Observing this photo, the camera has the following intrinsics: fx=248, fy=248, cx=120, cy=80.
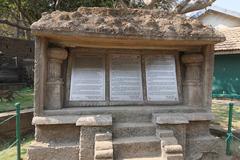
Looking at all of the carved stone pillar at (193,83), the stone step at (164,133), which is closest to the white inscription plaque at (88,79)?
the stone step at (164,133)

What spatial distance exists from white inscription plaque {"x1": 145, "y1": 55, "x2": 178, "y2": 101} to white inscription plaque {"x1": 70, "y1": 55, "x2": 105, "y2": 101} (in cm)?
83

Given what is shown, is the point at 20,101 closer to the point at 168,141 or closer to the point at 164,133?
the point at 164,133

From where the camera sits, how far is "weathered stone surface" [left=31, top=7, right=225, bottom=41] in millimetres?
3586

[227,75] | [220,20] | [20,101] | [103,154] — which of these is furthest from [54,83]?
[220,20]

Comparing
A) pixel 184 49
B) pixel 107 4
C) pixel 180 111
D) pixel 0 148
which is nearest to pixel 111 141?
pixel 180 111

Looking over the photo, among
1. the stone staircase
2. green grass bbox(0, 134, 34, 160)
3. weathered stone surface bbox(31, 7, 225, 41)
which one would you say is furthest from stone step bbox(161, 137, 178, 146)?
green grass bbox(0, 134, 34, 160)

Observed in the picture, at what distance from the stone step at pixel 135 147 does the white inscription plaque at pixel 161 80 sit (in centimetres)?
86

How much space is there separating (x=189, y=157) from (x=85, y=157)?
5.56ft

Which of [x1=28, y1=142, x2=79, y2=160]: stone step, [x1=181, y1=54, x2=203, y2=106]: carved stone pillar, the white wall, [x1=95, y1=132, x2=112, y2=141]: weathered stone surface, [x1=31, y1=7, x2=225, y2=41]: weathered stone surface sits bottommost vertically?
[x1=28, y1=142, x2=79, y2=160]: stone step

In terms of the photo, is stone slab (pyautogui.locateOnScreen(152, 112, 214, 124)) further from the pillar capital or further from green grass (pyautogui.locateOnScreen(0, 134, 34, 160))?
green grass (pyautogui.locateOnScreen(0, 134, 34, 160))

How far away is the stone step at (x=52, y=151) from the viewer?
373 centimetres

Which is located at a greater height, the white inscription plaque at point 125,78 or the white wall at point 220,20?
the white wall at point 220,20

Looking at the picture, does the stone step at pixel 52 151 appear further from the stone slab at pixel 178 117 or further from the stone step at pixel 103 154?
the stone slab at pixel 178 117

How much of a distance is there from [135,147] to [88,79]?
1.37 m
